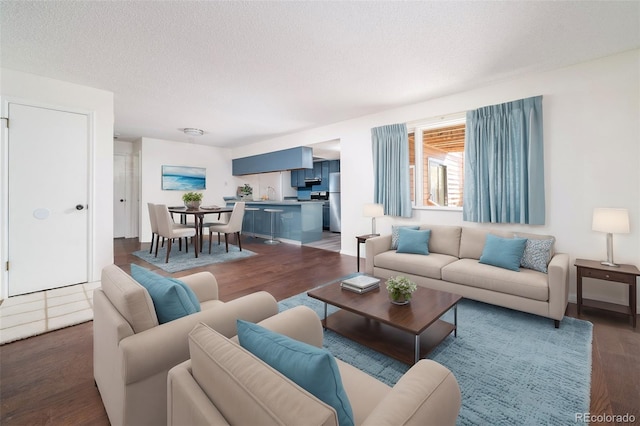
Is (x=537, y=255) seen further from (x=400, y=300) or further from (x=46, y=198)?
(x=46, y=198)

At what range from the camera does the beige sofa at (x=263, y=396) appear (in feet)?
1.96

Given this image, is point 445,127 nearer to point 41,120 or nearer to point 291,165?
point 291,165

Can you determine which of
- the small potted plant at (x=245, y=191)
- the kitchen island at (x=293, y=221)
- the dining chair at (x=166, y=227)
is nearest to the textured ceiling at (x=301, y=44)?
the dining chair at (x=166, y=227)

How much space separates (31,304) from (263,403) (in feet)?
11.9

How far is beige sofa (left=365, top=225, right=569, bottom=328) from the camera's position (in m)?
2.37

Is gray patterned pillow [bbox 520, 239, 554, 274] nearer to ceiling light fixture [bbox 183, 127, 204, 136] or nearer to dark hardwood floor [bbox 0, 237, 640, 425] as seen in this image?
dark hardwood floor [bbox 0, 237, 640, 425]

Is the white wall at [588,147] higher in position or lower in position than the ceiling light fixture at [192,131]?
lower

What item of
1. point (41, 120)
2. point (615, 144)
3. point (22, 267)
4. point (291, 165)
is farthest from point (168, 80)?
point (615, 144)

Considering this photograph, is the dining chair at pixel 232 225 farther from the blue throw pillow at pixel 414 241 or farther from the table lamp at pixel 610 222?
the table lamp at pixel 610 222

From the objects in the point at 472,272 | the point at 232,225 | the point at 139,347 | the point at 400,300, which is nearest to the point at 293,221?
the point at 232,225

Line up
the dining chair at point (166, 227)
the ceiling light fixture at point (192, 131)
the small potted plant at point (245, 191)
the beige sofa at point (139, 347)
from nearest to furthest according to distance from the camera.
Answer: the beige sofa at point (139, 347)
the dining chair at point (166, 227)
the ceiling light fixture at point (192, 131)
the small potted plant at point (245, 191)

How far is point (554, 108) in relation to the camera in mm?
3074

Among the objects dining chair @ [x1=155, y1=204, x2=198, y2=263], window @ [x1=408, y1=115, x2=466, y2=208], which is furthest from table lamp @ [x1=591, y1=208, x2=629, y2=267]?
dining chair @ [x1=155, y1=204, x2=198, y2=263]

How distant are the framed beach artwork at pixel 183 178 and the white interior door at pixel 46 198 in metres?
3.46
